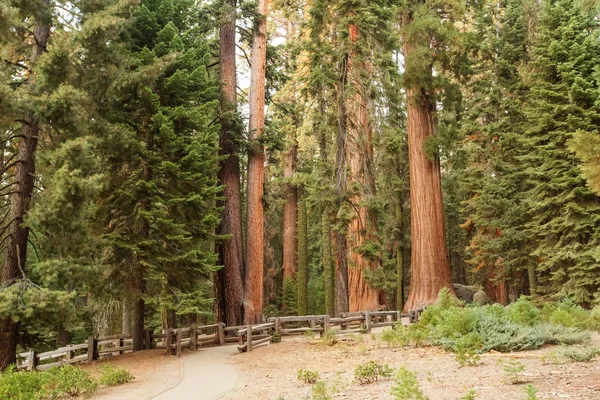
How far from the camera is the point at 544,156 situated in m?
19.7

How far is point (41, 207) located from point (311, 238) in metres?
28.3

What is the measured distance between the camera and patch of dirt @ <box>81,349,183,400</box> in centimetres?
951

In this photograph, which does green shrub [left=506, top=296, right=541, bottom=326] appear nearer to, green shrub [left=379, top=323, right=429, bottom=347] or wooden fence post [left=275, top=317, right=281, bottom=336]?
green shrub [left=379, top=323, right=429, bottom=347]

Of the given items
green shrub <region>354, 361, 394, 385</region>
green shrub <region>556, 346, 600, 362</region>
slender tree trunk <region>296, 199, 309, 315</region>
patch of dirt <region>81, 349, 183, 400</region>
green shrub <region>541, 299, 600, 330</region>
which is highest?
slender tree trunk <region>296, 199, 309, 315</region>

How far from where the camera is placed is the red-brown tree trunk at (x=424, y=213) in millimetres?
16672

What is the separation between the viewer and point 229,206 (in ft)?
61.7

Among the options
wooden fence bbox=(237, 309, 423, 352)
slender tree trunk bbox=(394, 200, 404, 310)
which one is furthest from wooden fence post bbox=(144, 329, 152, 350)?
slender tree trunk bbox=(394, 200, 404, 310)

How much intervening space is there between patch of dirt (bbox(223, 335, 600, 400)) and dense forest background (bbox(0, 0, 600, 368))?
343cm

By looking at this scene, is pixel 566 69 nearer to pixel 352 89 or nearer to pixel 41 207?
pixel 352 89

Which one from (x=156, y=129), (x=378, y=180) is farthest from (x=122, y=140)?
(x=378, y=180)

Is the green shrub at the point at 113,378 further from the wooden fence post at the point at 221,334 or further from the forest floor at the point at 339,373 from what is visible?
the wooden fence post at the point at 221,334

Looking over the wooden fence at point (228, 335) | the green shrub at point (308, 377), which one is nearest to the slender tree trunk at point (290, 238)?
the wooden fence at point (228, 335)

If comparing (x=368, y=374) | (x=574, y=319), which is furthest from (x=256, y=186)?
(x=368, y=374)

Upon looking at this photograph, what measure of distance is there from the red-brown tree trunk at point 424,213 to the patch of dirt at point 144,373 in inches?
312
